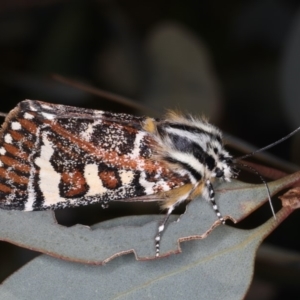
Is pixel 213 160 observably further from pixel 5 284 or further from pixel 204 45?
pixel 204 45

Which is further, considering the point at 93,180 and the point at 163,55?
the point at 163,55

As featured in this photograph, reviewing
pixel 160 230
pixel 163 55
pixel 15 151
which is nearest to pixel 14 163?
pixel 15 151

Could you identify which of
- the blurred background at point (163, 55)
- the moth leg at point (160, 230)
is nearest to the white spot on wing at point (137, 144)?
the moth leg at point (160, 230)

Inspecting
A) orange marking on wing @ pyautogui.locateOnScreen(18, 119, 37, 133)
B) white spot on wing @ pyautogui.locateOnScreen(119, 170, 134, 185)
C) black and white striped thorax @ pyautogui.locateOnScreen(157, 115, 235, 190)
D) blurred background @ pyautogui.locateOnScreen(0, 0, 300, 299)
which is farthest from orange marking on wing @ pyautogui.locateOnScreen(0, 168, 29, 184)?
blurred background @ pyautogui.locateOnScreen(0, 0, 300, 299)

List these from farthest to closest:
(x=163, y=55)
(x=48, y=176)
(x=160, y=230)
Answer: (x=163, y=55) → (x=48, y=176) → (x=160, y=230)

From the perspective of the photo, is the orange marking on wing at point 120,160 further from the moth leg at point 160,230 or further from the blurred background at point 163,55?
the blurred background at point 163,55

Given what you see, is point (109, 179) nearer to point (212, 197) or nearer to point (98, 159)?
point (98, 159)
